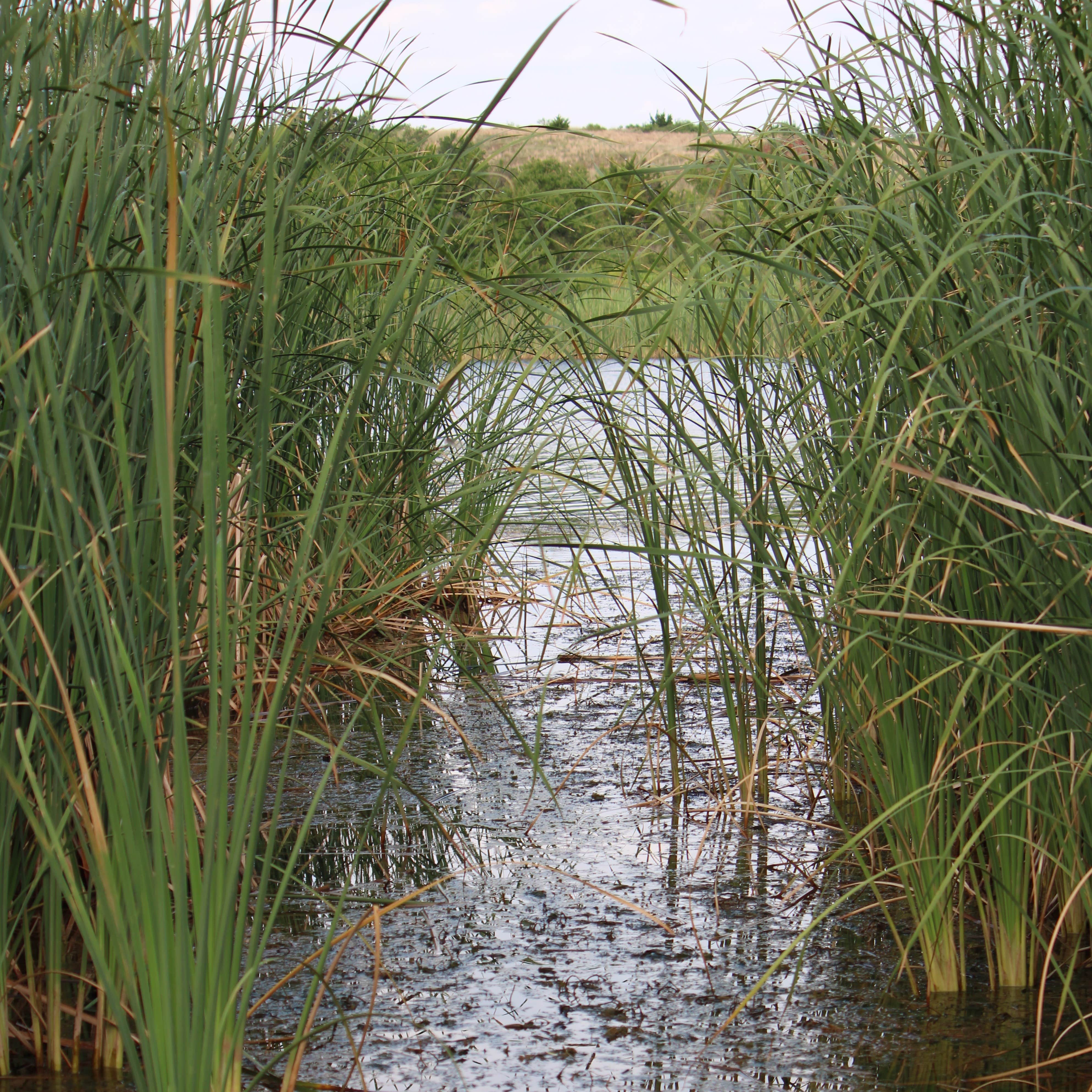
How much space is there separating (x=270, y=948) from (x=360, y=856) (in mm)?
382

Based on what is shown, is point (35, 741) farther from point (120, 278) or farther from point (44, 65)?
point (44, 65)

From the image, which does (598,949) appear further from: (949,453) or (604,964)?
(949,453)

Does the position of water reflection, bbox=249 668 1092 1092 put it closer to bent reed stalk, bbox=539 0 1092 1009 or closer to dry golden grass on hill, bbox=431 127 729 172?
bent reed stalk, bbox=539 0 1092 1009

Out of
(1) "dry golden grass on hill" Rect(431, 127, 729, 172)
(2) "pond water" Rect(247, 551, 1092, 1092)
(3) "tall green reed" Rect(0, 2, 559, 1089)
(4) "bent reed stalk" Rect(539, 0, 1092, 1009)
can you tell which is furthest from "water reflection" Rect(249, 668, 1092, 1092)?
(1) "dry golden grass on hill" Rect(431, 127, 729, 172)

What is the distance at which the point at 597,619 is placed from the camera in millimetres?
1918

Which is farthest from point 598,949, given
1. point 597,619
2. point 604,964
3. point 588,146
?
point 588,146

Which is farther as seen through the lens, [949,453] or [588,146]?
[588,146]

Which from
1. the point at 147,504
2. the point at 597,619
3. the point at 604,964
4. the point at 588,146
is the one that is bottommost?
the point at 604,964

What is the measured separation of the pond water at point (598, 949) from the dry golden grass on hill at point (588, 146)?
710 millimetres

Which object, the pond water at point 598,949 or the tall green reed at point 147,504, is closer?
the tall green reed at point 147,504

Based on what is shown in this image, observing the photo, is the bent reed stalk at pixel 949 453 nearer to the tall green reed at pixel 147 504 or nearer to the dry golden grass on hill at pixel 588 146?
the dry golden grass on hill at pixel 588 146

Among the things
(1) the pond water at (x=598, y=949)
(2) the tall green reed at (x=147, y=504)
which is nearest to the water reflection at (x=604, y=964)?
(1) the pond water at (x=598, y=949)

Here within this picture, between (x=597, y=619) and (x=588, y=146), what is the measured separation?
5140cm

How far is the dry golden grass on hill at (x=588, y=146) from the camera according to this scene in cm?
185
